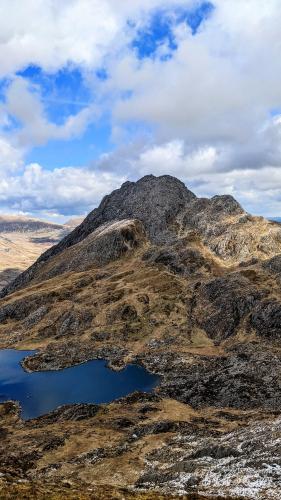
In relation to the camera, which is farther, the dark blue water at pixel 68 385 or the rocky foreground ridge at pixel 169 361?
Answer: the dark blue water at pixel 68 385

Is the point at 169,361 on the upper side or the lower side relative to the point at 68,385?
upper

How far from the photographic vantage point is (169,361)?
119 metres

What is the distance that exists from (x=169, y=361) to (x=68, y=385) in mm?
26506

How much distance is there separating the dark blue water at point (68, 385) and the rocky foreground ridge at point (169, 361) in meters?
3.59

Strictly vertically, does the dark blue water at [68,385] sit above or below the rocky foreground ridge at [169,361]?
below

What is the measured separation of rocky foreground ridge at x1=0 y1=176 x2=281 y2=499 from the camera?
185 feet

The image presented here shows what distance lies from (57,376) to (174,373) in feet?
102

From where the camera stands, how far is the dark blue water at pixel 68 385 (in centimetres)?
9981

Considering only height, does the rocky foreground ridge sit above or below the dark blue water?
above

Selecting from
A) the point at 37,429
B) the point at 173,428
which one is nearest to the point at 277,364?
the point at 173,428

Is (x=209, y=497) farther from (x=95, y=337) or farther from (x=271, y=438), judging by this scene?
(x=95, y=337)

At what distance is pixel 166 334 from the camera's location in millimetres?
138125

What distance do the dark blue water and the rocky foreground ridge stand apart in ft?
11.8

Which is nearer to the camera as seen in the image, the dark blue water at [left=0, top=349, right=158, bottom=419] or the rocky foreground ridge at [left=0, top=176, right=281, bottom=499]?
the rocky foreground ridge at [left=0, top=176, right=281, bottom=499]
